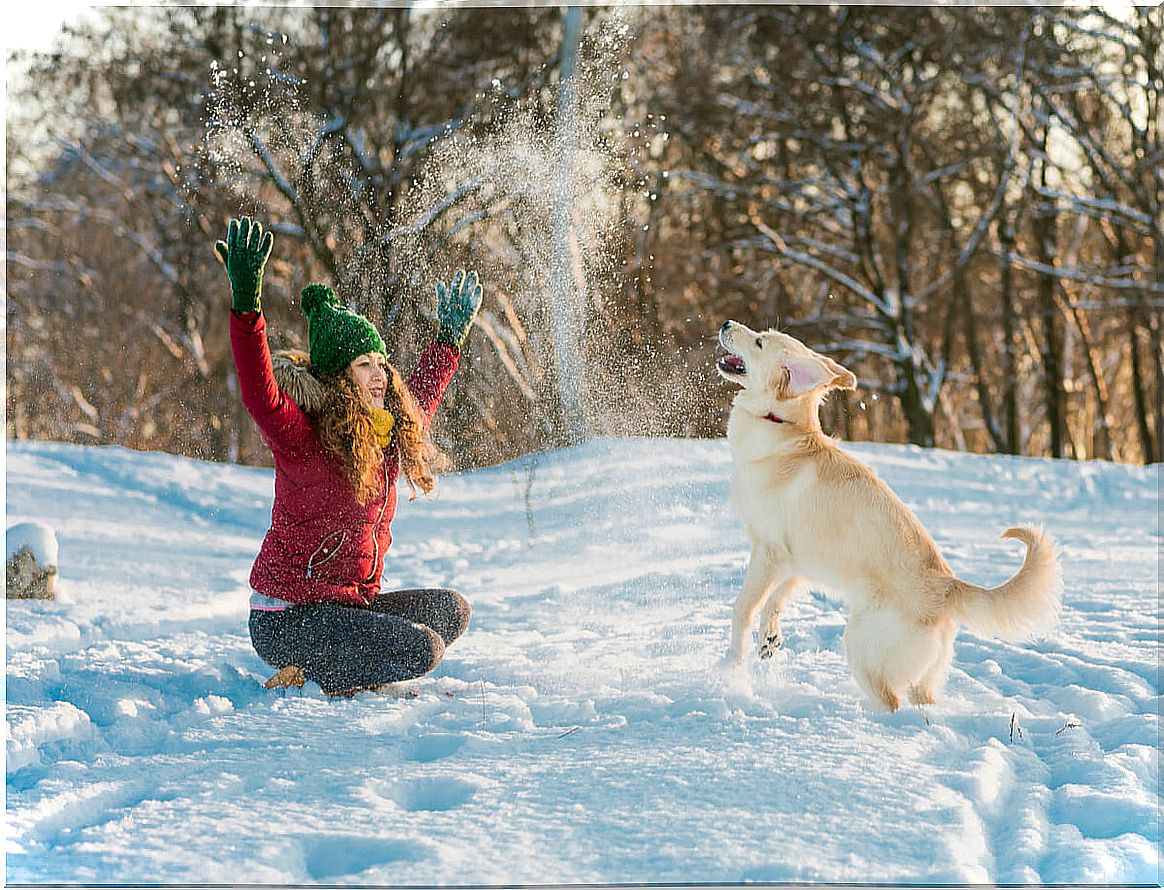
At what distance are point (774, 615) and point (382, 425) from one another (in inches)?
43.8

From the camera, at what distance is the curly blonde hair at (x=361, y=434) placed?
263cm

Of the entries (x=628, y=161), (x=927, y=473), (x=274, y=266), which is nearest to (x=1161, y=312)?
(x=927, y=473)

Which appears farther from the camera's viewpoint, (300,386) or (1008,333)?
(1008,333)

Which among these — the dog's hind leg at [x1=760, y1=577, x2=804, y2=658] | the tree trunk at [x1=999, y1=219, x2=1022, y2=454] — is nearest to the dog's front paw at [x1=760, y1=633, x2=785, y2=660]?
the dog's hind leg at [x1=760, y1=577, x2=804, y2=658]

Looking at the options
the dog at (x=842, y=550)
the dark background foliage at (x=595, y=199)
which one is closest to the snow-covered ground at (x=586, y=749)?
the dog at (x=842, y=550)

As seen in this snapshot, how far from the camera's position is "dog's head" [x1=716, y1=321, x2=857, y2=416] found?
2.68 meters

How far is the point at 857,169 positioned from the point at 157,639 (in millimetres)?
8155

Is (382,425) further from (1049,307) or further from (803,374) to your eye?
(1049,307)

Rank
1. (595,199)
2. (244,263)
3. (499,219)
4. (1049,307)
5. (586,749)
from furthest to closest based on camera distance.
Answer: (1049,307)
(499,219)
(595,199)
(586,749)
(244,263)

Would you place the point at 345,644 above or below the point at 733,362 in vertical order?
below

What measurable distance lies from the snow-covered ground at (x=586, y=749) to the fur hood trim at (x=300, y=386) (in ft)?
2.38

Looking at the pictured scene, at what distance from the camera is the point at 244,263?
2318mm

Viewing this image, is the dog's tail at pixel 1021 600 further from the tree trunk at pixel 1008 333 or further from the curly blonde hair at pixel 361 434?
the tree trunk at pixel 1008 333

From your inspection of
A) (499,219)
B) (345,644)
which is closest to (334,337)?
(345,644)
